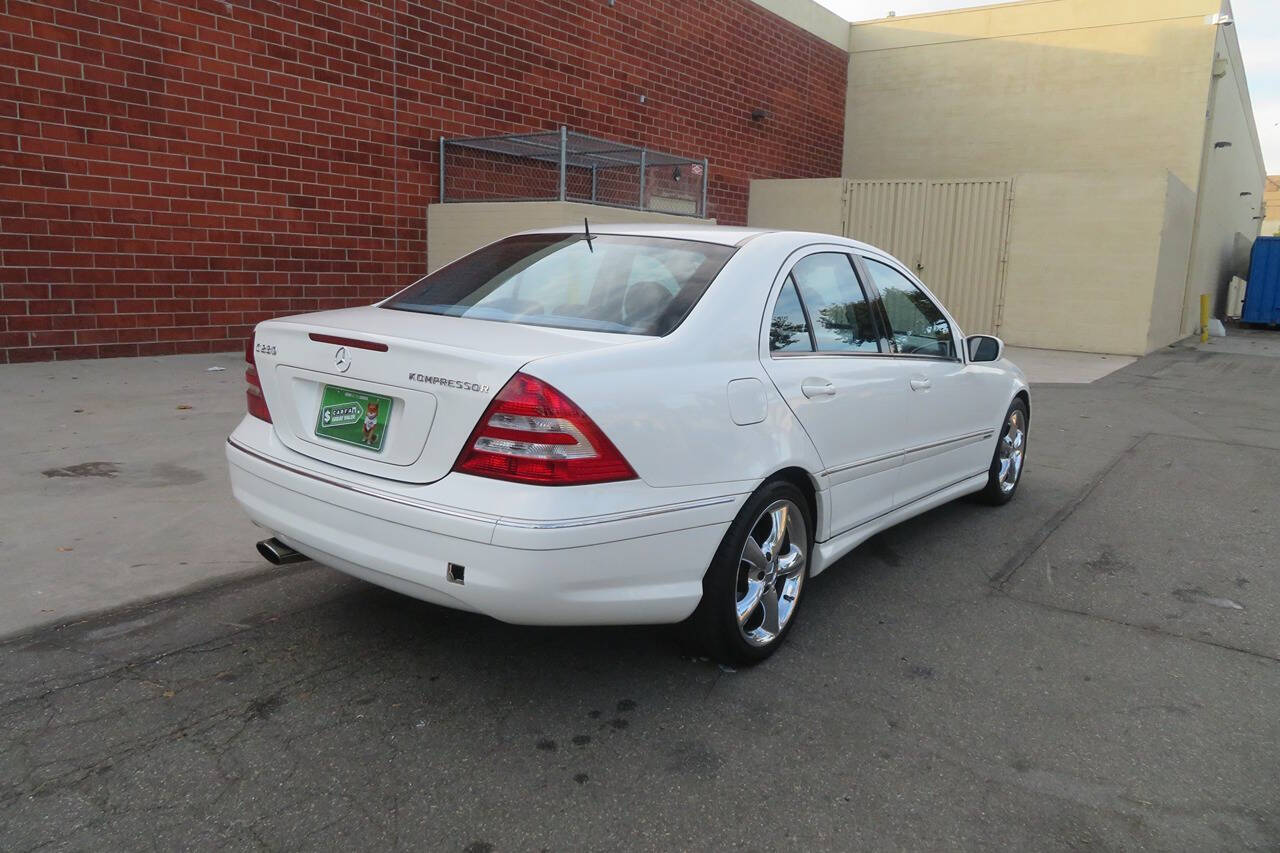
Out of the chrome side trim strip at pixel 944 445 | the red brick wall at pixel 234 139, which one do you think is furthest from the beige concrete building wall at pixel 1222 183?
the chrome side trim strip at pixel 944 445

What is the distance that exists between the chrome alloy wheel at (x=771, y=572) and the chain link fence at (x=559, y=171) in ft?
26.5

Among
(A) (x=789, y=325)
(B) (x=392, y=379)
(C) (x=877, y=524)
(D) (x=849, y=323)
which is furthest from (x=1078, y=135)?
(B) (x=392, y=379)

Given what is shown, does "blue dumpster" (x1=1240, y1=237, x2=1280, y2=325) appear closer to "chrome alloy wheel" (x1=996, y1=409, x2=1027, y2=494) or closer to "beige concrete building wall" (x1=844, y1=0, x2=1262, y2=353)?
"beige concrete building wall" (x1=844, y1=0, x2=1262, y2=353)

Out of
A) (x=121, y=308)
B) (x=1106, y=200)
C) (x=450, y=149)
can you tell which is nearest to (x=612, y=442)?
(x=121, y=308)

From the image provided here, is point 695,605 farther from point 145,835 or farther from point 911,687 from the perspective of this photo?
point 145,835

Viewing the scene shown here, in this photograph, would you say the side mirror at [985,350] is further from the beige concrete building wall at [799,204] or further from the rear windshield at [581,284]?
the beige concrete building wall at [799,204]

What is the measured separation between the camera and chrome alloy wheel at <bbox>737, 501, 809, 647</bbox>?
3.50m

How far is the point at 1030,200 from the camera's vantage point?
55.4ft

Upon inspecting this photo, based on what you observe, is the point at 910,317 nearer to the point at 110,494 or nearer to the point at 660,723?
the point at 660,723

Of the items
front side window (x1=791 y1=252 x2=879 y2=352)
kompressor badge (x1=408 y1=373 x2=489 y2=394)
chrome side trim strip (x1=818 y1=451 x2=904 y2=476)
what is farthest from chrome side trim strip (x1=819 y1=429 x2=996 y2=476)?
kompressor badge (x1=408 y1=373 x2=489 y2=394)

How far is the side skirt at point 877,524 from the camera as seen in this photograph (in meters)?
3.90

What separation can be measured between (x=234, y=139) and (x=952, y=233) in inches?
487

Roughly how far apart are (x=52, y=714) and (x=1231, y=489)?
7.05 m

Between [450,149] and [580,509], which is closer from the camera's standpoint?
[580,509]
